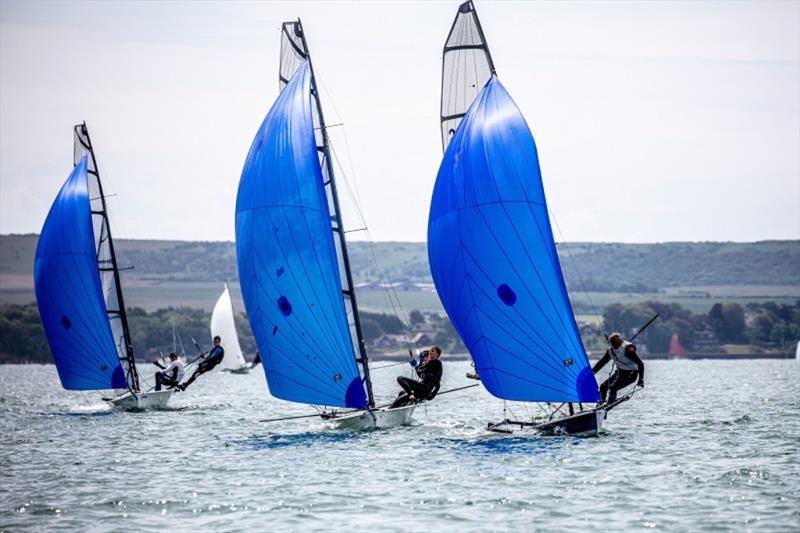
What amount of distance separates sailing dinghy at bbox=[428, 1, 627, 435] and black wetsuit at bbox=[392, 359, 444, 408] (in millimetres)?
2511

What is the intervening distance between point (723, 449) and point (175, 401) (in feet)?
95.5

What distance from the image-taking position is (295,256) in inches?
1212

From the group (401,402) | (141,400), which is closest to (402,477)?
(401,402)

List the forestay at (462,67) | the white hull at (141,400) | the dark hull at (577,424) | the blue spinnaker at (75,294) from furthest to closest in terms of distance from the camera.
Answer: the white hull at (141,400) → the blue spinnaker at (75,294) → the forestay at (462,67) → the dark hull at (577,424)

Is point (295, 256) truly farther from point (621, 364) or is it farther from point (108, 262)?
point (108, 262)

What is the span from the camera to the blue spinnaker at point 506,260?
28203mm

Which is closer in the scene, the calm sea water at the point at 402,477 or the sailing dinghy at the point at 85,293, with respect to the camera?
the calm sea water at the point at 402,477

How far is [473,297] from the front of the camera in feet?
95.0

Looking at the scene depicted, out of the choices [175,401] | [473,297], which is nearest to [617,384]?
[473,297]

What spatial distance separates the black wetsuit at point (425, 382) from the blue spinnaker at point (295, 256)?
4.82ft

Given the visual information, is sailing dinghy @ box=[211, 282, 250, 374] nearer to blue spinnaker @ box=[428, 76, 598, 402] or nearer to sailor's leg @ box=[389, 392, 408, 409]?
sailor's leg @ box=[389, 392, 408, 409]

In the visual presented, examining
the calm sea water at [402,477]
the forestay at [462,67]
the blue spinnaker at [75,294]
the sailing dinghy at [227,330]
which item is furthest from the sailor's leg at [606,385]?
the sailing dinghy at [227,330]

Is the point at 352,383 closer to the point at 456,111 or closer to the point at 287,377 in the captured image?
the point at 287,377

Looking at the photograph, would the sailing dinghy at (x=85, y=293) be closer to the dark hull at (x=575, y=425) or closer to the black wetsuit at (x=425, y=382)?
the black wetsuit at (x=425, y=382)
